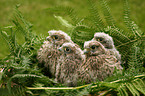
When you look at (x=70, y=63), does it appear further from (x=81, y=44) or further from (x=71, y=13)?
(x=71, y=13)

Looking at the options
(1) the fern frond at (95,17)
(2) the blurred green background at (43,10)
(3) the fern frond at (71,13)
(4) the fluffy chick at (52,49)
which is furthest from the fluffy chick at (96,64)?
(2) the blurred green background at (43,10)

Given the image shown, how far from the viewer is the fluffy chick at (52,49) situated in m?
1.45

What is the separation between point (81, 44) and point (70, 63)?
41 cm

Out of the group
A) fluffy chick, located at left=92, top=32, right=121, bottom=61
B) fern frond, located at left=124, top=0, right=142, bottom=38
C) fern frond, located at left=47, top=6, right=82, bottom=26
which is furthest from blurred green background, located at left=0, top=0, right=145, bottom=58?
fluffy chick, located at left=92, top=32, right=121, bottom=61

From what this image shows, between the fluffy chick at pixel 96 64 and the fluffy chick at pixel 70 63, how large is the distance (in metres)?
0.05

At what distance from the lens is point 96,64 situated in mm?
1303

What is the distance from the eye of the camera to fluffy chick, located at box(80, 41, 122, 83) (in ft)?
4.22

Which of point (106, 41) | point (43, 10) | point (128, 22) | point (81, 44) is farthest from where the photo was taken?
point (43, 10)

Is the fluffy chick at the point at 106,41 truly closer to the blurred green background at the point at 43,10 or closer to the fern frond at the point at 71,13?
the fern frond at the point at 71,13

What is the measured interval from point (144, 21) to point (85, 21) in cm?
240

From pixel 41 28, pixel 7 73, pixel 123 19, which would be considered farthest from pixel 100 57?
pixel 41 28

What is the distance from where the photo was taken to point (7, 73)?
3.91 feet

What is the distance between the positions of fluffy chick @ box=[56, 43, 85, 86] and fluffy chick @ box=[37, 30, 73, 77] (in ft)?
0.43

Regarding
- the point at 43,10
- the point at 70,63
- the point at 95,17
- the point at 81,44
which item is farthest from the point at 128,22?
the point at 43,10
